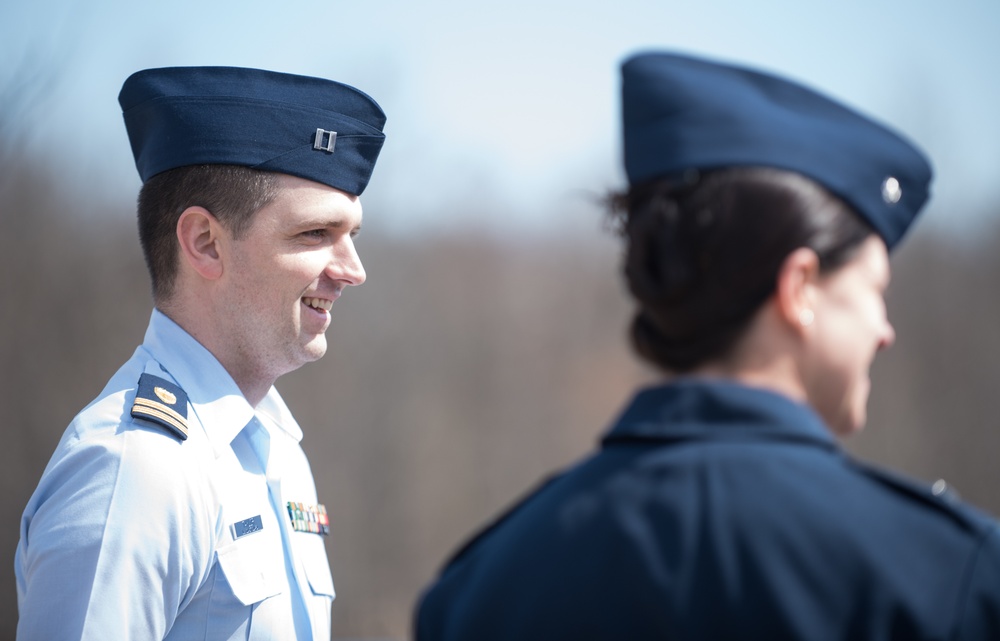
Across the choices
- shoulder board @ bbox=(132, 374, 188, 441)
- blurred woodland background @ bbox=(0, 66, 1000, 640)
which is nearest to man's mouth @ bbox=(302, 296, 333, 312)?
shoulder board @ bbox=(132, 374, 188, 441)

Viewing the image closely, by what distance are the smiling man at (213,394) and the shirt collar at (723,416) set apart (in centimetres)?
111

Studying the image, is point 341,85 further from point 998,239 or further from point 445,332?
point 998,239

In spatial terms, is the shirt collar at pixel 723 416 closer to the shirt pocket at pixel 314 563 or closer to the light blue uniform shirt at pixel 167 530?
the light blue uniform shirt at pixel 167 530

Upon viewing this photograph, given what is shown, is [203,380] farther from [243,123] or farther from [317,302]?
[243,123]

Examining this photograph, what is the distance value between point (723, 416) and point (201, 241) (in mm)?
1520

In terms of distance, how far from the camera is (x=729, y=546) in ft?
3.95

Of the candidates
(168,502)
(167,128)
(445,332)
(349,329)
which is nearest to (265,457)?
(168,502)

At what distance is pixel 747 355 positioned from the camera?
1.33 meters

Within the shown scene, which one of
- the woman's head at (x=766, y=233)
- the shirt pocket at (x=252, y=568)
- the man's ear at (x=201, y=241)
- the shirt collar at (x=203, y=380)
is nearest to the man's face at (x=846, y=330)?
the woman's head at (x=766, y=233)

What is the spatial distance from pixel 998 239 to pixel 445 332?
1200cm

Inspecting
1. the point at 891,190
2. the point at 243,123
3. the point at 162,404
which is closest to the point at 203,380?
the point at 162,404

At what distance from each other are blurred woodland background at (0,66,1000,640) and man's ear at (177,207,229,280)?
454 inches

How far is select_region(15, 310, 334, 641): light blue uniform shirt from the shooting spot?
1965 mm

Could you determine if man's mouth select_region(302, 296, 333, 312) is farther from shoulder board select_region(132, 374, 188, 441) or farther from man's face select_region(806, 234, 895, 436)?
man's face select_region(806, 234, 895, 436)
